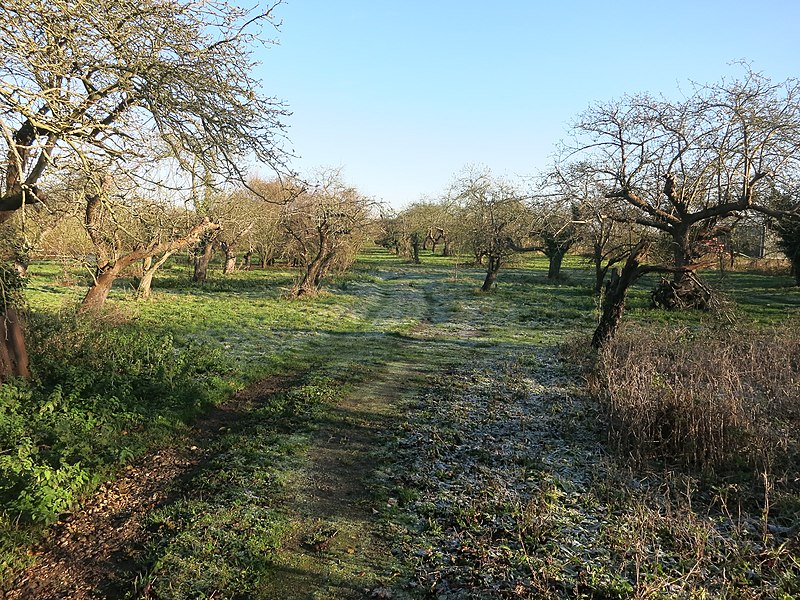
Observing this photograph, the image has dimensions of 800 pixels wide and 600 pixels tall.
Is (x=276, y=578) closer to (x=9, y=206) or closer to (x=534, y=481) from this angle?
(x=534, y=481)

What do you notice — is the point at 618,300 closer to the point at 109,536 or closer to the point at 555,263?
the point at 109,536

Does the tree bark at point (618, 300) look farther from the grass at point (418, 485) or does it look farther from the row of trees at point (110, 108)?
the row of trees at point (110, 108)

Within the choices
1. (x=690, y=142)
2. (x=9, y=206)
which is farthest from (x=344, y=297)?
(x=9, y=206)

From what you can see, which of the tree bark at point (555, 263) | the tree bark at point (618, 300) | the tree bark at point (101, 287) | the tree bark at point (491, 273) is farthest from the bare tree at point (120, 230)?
the tree bark at point (555, 263)

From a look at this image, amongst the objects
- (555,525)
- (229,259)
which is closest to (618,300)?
(555,525)

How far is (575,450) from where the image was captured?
7.07 metres

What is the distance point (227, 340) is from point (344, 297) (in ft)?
39.3

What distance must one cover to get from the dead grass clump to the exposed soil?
623cm

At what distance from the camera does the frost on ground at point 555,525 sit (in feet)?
13.8

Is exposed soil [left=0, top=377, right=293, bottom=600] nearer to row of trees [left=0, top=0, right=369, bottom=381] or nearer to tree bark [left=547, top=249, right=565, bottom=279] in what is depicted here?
row of trees [left=0, top=0, right=369, bottom=381]

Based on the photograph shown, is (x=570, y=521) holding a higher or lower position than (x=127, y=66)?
lower

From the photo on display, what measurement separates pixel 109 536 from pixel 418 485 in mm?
3472

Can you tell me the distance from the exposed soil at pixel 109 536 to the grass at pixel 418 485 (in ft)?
0.66

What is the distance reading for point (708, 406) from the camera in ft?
22.5
